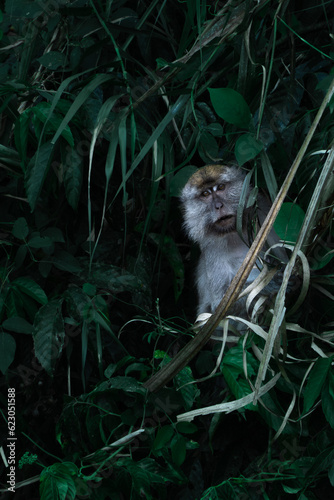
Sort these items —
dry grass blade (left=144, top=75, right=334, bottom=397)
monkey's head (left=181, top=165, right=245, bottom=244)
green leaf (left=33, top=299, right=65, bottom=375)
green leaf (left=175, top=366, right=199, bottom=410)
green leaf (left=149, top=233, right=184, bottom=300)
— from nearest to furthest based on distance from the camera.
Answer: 1. dry grass blade (left=144, top=75, right=334, bottom=397)
2. green leaf (left=175, top=366, right=199, bottom=410)
3. green leaf (left=33, top=299, right=65, bottom=375)
4. green leaf (left=149, top=233, right=184, bottom=300)
5. monkey's head (left=181, top=165, right=245, bottom=244)

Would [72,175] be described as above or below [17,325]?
above

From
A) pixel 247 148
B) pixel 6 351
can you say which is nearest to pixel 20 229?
pixel 6 351

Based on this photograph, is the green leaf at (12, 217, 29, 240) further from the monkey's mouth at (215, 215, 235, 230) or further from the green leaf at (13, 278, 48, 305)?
the monkey's mouth at (215, 215, 235, 230)

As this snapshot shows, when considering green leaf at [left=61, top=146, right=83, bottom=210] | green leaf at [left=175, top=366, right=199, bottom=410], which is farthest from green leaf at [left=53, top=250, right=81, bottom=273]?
green leaf at [left=175, top=366, right=199, bottom=410]

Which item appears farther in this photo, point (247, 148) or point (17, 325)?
point (17, 325)

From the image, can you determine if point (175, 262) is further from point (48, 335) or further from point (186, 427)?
point (186, 427)

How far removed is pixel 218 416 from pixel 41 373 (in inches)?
34.0

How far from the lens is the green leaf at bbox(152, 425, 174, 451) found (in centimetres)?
221

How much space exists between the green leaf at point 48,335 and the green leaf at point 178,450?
22.4 inches

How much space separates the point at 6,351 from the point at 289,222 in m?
1.18

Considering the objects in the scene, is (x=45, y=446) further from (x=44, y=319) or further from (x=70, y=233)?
(x=70, y=233)

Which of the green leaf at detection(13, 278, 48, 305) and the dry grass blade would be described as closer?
the dry grass blade

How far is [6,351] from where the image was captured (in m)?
2.42

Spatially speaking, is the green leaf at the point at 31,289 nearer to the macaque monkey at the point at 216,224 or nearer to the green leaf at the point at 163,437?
the green leaf at the point at 163,437
